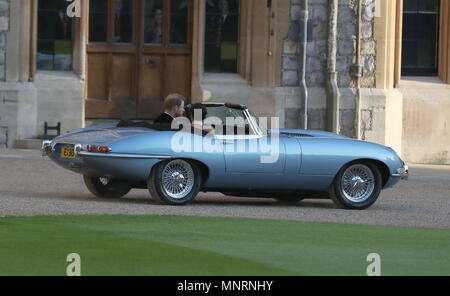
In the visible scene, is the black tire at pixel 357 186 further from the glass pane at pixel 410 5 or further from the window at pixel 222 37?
the glass pane at pixel 410 5

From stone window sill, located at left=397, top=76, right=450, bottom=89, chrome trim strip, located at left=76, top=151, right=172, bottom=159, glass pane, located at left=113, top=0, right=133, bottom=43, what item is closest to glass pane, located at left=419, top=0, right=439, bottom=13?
stone window sill, located at left=397, top=76, right=450, bottom=89

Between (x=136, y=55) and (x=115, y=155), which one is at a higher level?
(x=136, y=55)

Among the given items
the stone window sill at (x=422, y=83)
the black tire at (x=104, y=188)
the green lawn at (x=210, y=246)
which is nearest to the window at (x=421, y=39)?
the stone window sill at (x=422, y=83)

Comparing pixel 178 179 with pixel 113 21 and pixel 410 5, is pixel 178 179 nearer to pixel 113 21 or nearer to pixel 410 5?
pixel 113 21

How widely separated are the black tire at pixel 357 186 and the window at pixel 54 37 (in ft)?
30.1

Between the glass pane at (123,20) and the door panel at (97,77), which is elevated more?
the glass pane at (123,20)

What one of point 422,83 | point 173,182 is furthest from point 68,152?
point 422,83

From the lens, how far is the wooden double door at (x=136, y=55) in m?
22.3

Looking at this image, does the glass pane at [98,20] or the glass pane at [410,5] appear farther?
the glass pane at [410,5]

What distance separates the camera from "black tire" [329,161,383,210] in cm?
1371

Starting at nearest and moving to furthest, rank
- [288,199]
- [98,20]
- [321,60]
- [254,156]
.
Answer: [254,156] < [288,199] < [321,60] < [98,20]

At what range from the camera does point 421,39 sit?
23.1 metres

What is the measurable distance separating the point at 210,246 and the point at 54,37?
12776mm

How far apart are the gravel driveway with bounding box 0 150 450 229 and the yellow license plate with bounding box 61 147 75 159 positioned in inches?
19.3
